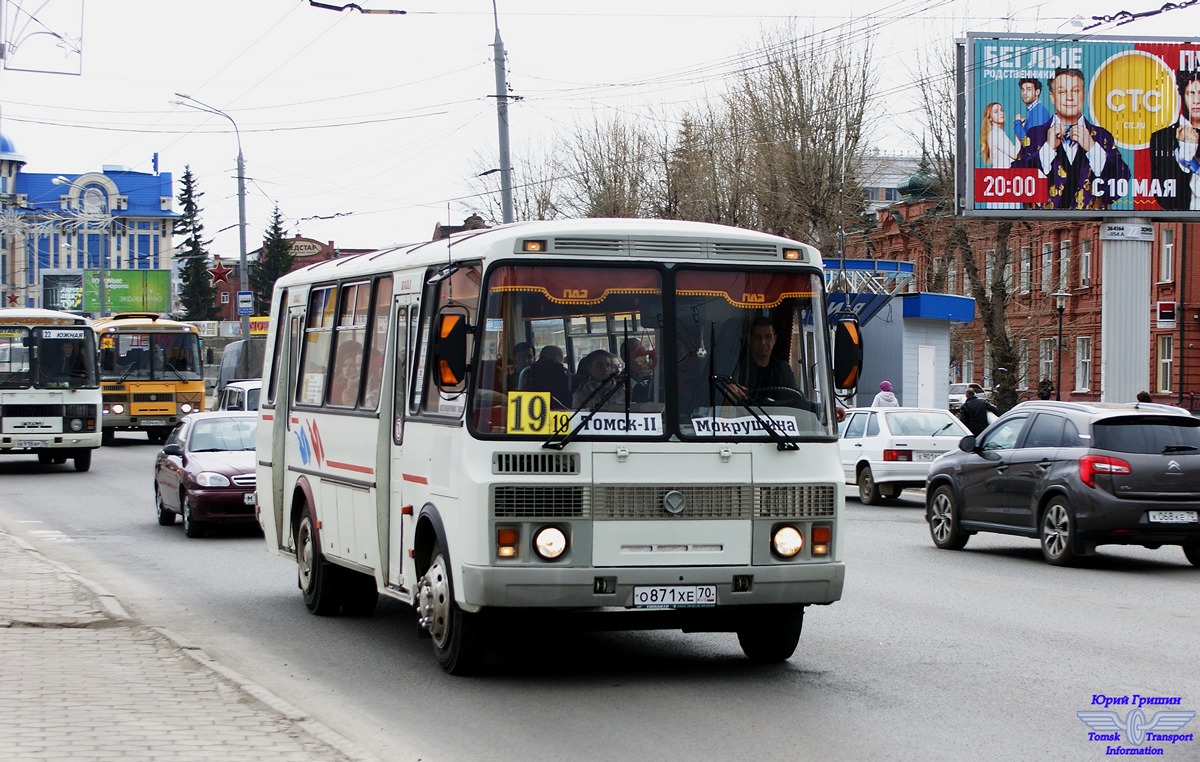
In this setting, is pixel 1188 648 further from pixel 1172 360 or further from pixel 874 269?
pixel 1172 360

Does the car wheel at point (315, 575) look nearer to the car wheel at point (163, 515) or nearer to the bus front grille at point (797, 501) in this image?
the bus front grille at point (797, 501)

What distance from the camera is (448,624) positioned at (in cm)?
925

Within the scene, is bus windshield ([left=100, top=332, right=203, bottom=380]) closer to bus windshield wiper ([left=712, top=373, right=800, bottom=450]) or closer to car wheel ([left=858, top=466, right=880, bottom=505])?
car wheel ([left=858, top=466, right=880, bottom=505])

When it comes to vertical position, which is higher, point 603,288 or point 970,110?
point 970,110

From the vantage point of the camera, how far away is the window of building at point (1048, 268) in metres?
59.9

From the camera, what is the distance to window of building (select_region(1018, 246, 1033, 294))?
62.1 metres

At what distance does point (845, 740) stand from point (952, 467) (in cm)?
1083

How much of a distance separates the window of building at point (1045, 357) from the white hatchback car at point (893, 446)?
39496 millimetres

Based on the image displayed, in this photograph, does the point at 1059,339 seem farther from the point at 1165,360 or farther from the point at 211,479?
the point at 211,479

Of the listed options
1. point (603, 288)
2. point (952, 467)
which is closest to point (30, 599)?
point (603, 288)

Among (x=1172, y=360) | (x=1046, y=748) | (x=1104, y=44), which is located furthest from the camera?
(x=1172, y=360)

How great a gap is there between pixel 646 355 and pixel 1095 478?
313 inches

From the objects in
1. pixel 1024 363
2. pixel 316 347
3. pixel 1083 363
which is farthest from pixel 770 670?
pixel 1083 363

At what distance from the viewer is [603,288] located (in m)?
9.03
